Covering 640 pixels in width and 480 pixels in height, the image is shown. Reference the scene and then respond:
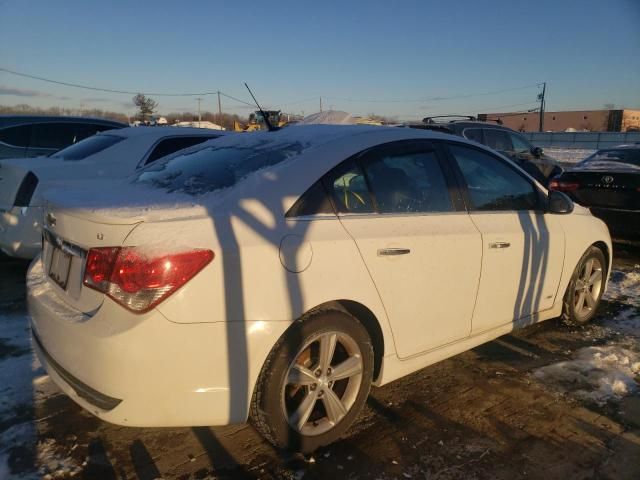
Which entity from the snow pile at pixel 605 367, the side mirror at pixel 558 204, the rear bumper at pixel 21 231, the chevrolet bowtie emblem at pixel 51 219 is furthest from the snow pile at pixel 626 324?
the rear bumper at pixel 21 231

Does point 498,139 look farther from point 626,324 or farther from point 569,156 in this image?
point 569,156

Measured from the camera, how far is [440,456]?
2.63 meters

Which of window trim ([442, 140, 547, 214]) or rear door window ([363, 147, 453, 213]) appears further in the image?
window trim ([442, 140, 547, 214])

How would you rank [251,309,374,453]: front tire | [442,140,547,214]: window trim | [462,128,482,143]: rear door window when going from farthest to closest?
[462,128,482,143]: rear door window, [442,140,547,214]: window trim, [251,309,374,453]: front tire

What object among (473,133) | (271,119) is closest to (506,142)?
(473,133)

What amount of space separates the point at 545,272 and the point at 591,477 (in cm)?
164

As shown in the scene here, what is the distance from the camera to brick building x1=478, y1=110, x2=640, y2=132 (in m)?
68.6

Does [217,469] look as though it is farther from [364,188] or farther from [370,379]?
[364,188]

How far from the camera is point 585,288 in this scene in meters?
4.42

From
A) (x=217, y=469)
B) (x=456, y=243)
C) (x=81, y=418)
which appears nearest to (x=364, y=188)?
(x=456, y=243)

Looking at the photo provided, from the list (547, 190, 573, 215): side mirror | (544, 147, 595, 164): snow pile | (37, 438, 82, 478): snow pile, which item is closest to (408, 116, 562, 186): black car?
(547, 190, 573, 215): side mirror

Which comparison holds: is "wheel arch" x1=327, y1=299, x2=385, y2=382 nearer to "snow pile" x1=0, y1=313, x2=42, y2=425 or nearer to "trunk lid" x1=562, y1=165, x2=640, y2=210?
"snow pile" x1=0, y1=313, x2=42, y2=425

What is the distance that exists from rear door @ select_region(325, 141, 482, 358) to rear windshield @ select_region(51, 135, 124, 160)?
382 centimetres

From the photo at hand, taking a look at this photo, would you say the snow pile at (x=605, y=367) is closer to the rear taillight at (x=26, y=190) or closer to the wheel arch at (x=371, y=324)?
the wheel arch at (x=371, y=324)
